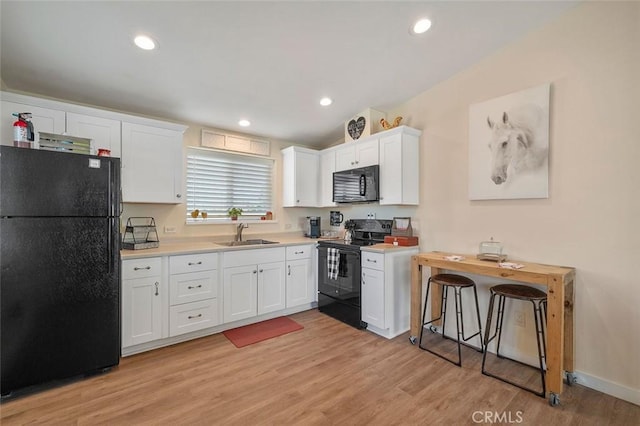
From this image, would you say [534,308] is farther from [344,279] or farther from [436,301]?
[344,279]

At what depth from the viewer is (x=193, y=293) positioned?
2.82 metres

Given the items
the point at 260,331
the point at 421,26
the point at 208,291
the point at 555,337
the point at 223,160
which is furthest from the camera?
the point at 223,160

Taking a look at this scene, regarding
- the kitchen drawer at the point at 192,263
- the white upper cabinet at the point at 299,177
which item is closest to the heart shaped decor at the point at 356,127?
the white upper cabinet at the point at 299,177

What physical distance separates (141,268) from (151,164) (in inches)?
43.9

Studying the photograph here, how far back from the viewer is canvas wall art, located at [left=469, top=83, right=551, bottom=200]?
2332 mm

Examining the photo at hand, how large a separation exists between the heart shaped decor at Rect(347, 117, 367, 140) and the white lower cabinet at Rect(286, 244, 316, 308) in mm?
1595

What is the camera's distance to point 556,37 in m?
2.27

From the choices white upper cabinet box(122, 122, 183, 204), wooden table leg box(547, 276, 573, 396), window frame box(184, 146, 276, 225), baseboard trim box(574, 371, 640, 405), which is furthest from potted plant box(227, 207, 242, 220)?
baseboard trim box(574, 371, 640, 405)

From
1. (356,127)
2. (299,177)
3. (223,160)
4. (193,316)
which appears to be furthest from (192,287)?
(356,127)

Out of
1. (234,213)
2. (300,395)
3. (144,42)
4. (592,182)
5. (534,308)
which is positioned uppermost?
(144,42)

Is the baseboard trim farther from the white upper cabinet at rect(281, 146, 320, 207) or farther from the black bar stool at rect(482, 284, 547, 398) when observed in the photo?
the white upper cabinet at rect(281, 146, 320, 207)

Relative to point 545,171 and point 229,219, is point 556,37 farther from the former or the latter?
point 229,219

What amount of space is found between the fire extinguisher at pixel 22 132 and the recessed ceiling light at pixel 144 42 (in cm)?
105

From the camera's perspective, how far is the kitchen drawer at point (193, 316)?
8.88 feet
